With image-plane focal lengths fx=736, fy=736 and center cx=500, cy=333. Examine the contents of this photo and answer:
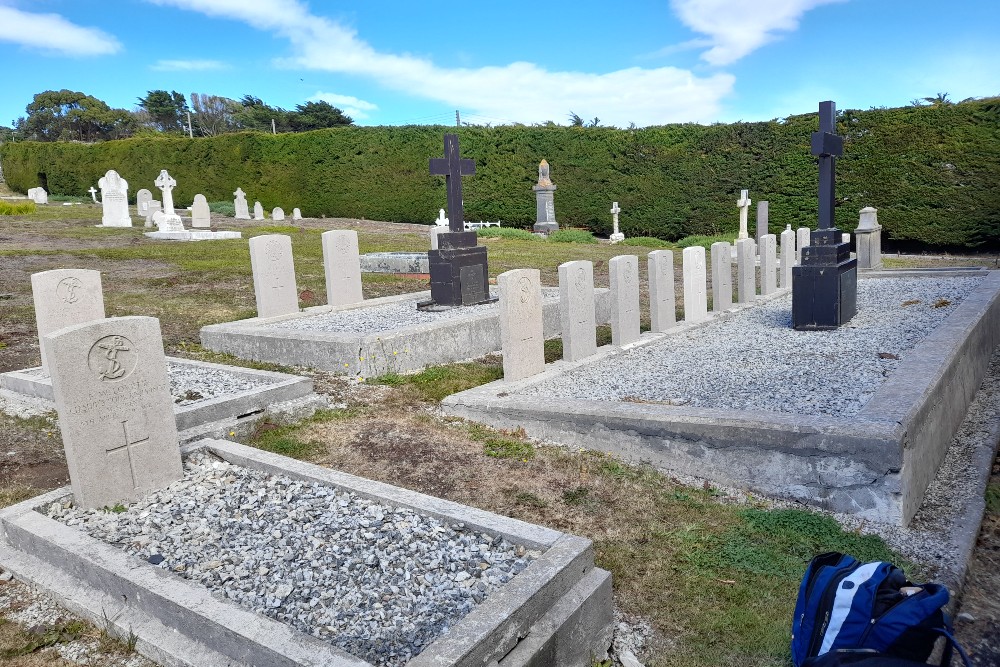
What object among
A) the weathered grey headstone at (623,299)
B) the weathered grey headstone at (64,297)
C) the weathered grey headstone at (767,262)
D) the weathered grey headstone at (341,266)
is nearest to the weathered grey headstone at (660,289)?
the weathered grey headstone at (623,299)

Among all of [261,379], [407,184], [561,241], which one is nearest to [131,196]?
[407,184]

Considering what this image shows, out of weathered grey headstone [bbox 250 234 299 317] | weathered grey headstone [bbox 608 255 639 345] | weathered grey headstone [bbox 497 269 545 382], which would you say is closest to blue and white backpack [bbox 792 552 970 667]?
weathered grey headstone [bbox 497 269 545 382]

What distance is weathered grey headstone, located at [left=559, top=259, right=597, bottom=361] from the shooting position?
269 inches

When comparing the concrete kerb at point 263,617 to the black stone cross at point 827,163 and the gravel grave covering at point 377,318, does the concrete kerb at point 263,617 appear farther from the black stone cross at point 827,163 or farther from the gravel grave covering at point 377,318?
the black stone cross at point 827,163

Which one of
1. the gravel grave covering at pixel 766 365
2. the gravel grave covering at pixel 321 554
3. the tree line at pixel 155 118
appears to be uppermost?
the tree line at pixel 155 118

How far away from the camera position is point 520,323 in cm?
639

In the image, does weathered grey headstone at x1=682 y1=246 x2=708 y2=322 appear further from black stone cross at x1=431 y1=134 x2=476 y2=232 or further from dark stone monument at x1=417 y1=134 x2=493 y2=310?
black stone cross at x1=431 y1=134 x2=476 y2=232

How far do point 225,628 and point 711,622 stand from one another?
2.03 m

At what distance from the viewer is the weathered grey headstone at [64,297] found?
633 centimetres

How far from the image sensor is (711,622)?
3260 mm

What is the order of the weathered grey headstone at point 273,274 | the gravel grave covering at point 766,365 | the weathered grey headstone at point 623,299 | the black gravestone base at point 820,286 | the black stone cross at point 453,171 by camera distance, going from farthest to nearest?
the black stone cross at point 453,171, the weathered grey headstone at point 273,274, the black gravestone base at point 820,286, the weathered grey headstone at point 623,299, the gravel grave covering at point 766,365

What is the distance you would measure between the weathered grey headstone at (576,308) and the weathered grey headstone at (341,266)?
150 inches

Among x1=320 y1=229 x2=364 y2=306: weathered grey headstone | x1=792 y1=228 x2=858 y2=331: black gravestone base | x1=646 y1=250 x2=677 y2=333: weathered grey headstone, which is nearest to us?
x1=792 y1=228 x2=858 y2=331: black gravestone base

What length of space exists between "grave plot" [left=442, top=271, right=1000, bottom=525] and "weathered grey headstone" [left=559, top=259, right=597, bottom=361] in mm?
167
